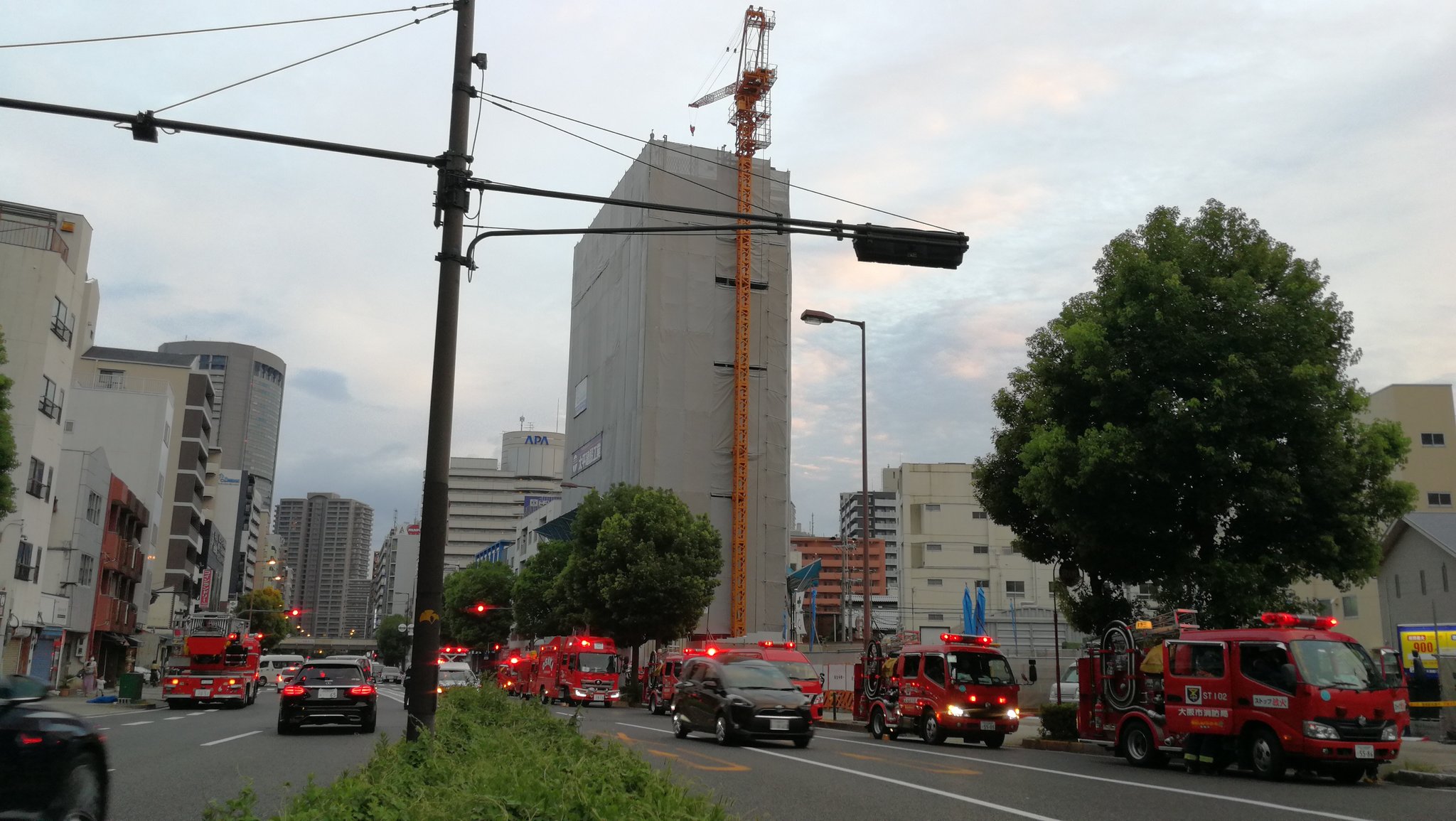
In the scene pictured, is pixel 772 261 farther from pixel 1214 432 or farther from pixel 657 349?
pixel 1214 432

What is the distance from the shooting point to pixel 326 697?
22.5m

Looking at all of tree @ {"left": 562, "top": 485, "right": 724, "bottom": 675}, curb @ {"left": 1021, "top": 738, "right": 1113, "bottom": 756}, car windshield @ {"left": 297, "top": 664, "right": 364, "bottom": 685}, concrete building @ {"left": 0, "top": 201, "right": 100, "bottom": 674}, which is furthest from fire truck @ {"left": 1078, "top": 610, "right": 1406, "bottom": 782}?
concrete building @ {"left": 0, "top": 201, "right": 100, "bottom": 674}

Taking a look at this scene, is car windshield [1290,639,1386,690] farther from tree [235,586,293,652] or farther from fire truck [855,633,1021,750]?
tree [235,586,293,652]

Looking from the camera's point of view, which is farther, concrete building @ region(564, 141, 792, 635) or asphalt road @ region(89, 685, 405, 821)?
concrete building @ region(564, 141, 792, 635)

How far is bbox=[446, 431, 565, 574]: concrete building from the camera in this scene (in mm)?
181750

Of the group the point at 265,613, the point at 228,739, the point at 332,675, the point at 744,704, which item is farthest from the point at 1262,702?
the point at 265,613

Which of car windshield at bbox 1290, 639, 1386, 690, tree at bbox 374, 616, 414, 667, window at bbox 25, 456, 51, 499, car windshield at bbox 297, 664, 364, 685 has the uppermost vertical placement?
window at bbox 25, 456, 51, 499

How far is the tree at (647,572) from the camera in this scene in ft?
161

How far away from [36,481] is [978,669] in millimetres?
41165

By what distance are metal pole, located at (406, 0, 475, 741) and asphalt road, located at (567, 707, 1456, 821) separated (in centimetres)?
177

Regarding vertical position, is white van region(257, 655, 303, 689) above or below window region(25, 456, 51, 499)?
below

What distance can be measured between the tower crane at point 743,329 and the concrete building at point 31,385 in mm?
36503

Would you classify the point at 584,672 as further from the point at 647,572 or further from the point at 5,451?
the point at 5,451

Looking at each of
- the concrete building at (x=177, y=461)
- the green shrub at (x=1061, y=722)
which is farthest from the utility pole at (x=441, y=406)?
the concrete building at (x=177, y=461)
